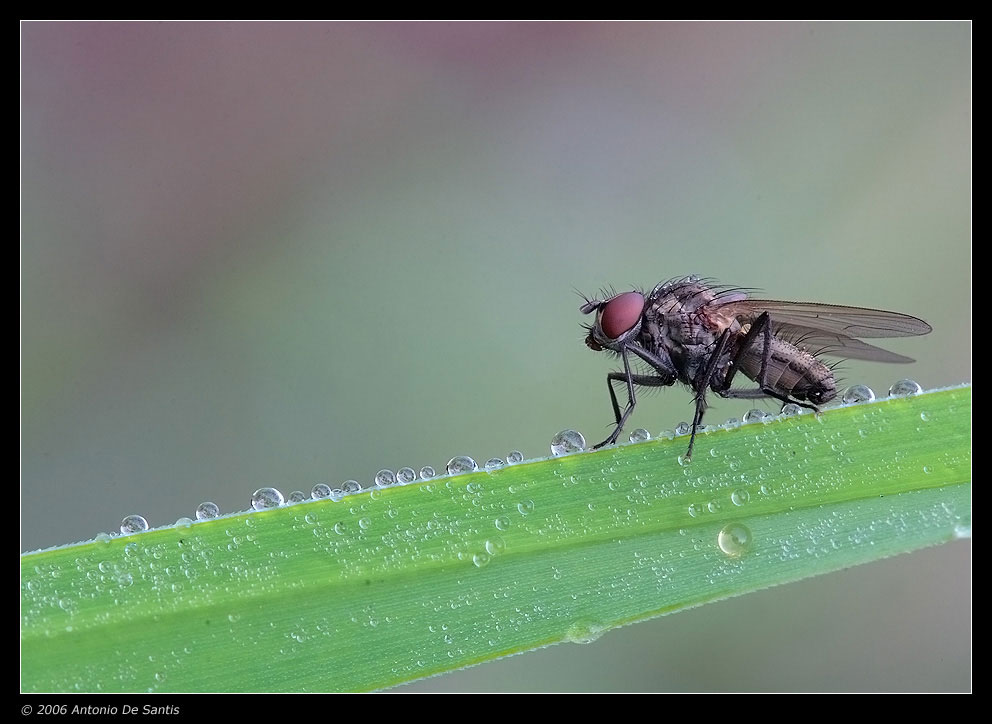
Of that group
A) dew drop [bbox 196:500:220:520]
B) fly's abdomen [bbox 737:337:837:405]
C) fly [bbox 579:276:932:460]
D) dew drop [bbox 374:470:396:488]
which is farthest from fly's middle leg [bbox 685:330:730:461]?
dew drop [bbox 196:500:220:520]

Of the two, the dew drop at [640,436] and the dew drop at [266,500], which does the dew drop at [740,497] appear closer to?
the dew drop at [640,436]

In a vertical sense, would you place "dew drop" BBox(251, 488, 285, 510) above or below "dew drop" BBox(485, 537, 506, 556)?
above

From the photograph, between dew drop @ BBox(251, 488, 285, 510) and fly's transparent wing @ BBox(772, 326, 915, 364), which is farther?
fly's transparent wing @ BBox(772, 326, 915, 364)

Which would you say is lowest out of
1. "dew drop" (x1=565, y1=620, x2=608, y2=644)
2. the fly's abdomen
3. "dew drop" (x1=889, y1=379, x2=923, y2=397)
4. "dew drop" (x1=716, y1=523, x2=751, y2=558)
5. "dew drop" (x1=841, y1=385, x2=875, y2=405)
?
"dew drop" (x1=565, y1=620, x2=608, y2=644)

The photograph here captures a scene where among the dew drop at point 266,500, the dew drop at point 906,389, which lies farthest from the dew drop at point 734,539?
the dew drop at point 266,500

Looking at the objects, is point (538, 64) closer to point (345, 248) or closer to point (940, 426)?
point (345, 248)

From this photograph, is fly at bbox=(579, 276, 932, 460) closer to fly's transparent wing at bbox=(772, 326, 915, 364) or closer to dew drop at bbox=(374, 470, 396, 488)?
fly's transparent wing at bbox=(772, 326, 915, 364)
